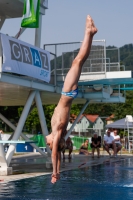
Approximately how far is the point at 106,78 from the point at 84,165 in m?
4.39

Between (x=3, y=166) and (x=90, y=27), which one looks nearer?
(x=90, y=27)

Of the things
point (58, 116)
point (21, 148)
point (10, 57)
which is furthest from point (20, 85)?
point (21, 148)

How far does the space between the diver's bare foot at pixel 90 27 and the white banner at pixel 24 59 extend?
876 cm

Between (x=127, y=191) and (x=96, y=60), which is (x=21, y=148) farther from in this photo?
(x=127, y=191)

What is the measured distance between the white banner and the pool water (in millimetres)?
4015

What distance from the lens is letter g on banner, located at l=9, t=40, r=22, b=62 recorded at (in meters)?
16.8

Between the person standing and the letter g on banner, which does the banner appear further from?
the person standing

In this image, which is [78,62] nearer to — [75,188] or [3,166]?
[75,188]

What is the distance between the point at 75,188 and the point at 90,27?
7304 mm

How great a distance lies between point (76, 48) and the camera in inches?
890

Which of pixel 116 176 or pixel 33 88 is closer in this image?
pixel 116 176

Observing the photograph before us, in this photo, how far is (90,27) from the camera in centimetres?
761

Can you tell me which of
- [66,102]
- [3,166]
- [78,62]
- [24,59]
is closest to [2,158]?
[3,166]

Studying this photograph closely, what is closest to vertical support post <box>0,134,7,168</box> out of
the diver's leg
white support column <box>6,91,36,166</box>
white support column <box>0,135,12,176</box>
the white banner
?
white support column <box>0,135,12,176</box>
